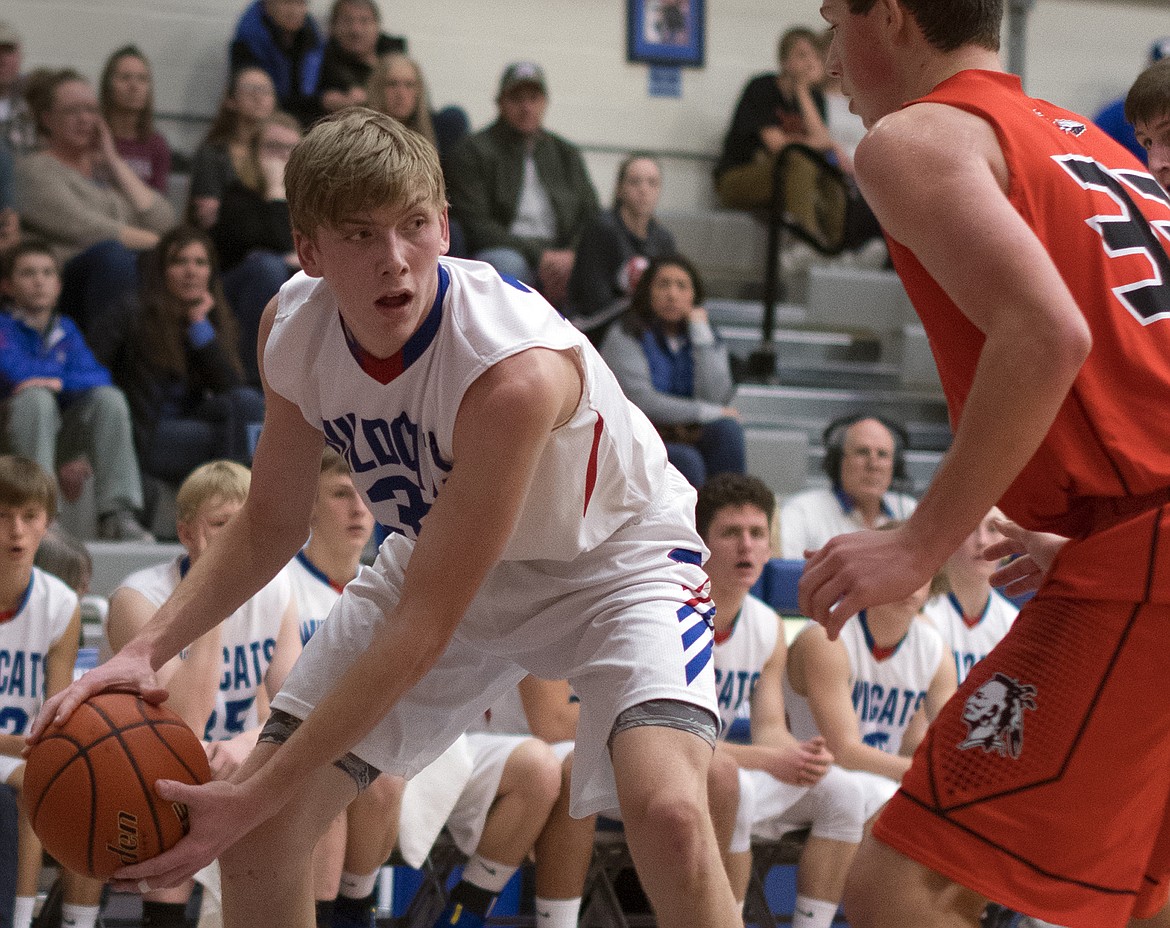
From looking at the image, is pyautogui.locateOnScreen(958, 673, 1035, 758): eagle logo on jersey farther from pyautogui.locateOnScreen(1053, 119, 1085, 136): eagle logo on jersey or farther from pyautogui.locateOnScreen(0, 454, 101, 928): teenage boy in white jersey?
pyautogui.locateOnScreen(0, 454, 101, 928): teenage boy in white jersey

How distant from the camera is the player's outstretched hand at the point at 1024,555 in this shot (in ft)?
8.43

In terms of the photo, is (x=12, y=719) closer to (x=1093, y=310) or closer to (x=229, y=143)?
(x=1093, y=310)

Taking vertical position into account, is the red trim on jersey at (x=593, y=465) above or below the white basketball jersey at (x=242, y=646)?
above

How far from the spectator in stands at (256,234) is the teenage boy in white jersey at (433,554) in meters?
4.56

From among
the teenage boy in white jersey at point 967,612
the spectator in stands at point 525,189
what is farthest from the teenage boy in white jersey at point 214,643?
the spectator in stands at point 525,189

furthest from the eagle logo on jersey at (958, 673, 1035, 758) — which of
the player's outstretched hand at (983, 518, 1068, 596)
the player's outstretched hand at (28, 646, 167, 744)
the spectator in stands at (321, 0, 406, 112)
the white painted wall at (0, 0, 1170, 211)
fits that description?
the white painted wall at (0, 0, 1170, 211)

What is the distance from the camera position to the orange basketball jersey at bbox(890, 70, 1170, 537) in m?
2.15

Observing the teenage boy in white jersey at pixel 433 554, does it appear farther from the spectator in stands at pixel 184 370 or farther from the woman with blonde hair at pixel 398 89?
the woman with blonde hair at pixel 398 89

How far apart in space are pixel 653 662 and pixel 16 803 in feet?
7.48

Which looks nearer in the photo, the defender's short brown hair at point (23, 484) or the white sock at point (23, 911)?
the white sock at point (23, 911)

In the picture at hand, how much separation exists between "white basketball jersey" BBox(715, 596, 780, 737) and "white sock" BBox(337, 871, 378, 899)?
1430 mm

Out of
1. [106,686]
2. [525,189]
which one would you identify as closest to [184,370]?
[525,189]

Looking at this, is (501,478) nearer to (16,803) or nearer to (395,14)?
Result: (16,803)


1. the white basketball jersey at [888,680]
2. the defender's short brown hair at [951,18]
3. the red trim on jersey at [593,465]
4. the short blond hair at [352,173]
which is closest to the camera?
the defender's short brown hair at [951,18]
